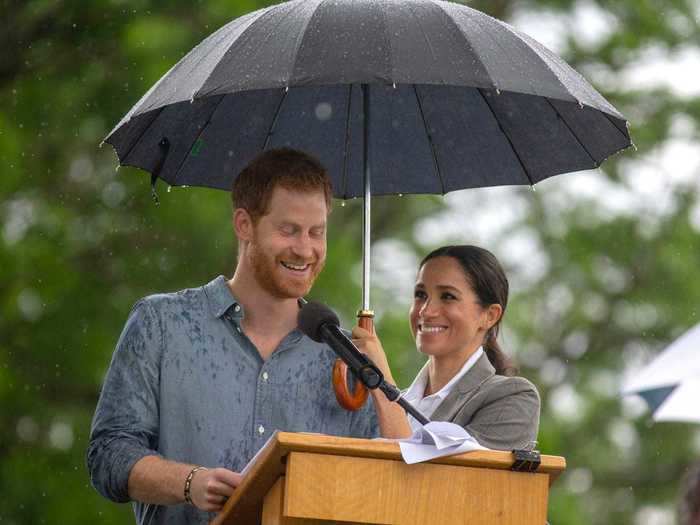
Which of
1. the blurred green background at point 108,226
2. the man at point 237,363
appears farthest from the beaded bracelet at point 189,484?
the blurred green background at point 108,226

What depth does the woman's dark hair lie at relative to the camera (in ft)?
20.4

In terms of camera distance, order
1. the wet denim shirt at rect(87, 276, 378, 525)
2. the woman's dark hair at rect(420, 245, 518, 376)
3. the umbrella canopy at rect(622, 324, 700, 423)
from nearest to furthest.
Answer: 1. the umbrella canopy at rect(622, 324, 700, 423)
2. the wet denim shirt at rect(87, 276, 378, 525)
3. the woman's dark hair at rect(420, 245, 518, 376)

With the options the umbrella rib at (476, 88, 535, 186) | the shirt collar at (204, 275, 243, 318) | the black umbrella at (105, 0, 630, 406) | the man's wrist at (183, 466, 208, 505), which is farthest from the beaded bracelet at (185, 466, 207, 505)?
the umbrella rib at (476, 88, 535, 186)

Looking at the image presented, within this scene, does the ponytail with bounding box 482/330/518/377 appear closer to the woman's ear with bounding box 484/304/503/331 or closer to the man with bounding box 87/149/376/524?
the woman's ear with bounding box 484/304/503/331

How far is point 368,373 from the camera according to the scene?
4578 millimetres

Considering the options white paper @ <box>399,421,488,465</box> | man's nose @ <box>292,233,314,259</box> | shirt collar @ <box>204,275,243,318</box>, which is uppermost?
man's nose @ <box>292,233,314,259</box>

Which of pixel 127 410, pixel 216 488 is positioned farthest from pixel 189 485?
pixel 127 410

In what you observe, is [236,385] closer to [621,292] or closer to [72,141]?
[72,141]

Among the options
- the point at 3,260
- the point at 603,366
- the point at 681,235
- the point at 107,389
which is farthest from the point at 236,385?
the point at 603,366

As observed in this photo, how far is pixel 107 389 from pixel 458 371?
1470 millimetres

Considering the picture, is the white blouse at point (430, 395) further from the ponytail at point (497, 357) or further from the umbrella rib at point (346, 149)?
the umbrella rib at point (346, 149)

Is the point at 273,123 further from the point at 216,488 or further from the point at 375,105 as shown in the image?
the point at 216,488

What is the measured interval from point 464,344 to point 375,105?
2.76 ft

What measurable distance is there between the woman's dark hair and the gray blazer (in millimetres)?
183
